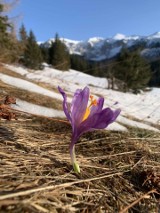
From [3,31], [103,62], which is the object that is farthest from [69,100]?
[103,62]

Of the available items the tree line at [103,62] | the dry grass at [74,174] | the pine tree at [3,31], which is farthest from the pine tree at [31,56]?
the dry grass at [74,174]

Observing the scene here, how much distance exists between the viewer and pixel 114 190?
108cm

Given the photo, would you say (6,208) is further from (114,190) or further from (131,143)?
(131,143)

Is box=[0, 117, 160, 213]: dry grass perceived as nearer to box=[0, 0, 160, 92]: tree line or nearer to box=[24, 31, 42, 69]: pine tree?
box=[0, 0, 160, 92]: tree line

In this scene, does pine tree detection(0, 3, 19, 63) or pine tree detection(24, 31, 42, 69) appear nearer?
pine tree detection(0, 3, 19, 63)

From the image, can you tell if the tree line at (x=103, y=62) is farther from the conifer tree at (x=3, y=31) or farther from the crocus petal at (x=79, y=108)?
the crocus petal at (x=79, y=108)

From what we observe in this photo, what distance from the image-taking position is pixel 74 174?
1.10 m

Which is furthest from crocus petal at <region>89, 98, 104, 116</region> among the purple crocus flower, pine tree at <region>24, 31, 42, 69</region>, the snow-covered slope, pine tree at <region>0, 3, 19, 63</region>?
pine tree at <region>24, 31, 42, 69</region>

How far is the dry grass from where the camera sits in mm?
837

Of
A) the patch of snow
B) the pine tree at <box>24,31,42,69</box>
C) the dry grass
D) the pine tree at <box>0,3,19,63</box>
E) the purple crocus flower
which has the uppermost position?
the pine tree at <box>24,31,42,69</box>

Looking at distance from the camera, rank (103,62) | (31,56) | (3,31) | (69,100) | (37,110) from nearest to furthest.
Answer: (37,110)
(69,100)
(3,31)
(103,62)
(31,56)

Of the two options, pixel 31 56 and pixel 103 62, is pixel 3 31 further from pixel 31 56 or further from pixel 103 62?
pixel 31 56

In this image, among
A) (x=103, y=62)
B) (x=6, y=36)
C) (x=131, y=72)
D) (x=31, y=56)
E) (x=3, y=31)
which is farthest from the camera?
(x=31, y=56)

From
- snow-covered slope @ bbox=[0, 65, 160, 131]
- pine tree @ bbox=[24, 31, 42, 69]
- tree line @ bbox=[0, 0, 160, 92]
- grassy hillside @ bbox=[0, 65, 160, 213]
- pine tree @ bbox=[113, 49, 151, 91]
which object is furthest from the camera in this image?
pine tree @ bbox=[24, 31, 42, 69]
